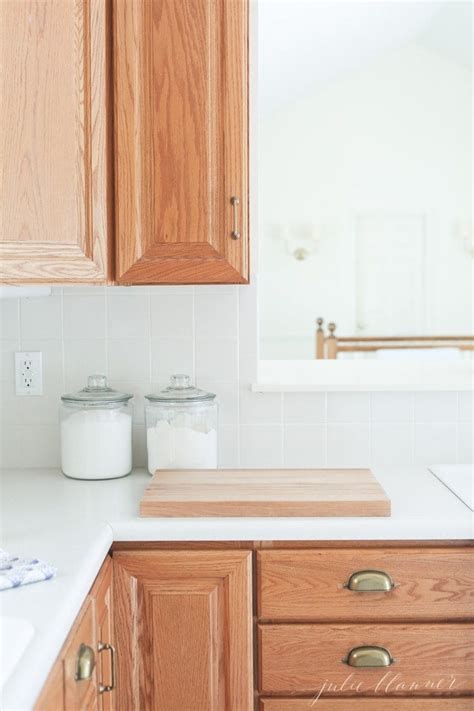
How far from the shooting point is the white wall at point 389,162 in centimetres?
714

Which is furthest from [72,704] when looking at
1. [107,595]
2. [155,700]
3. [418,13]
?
[418,13]

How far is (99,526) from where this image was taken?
1594mm

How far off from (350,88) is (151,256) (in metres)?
5.87

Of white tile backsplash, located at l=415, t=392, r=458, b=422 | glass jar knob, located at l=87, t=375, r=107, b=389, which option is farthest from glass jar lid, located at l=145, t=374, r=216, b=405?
white tile backsplash, located at l=415, t=392, r=458, b=422

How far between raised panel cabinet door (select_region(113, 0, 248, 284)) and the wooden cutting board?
0.46 meters

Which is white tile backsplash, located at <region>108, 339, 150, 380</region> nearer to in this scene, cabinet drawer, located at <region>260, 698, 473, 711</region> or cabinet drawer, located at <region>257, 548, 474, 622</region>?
cabinet drawer, located at <region>257, 548, 474, 622</region>

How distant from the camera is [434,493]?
6.12 feet

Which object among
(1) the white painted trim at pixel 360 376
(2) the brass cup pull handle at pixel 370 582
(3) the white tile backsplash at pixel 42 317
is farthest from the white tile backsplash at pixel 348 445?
(3) the white tile backsplash at pixel 42 317

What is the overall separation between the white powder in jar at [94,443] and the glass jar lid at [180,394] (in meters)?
0.11

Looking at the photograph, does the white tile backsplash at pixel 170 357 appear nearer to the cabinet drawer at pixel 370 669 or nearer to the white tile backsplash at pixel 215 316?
the white tile backsplash at pixel 215 316

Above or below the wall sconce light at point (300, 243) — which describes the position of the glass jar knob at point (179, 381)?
below

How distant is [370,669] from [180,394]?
75cm

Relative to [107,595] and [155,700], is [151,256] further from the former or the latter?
[155,700]

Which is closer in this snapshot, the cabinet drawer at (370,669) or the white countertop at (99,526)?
the white countertop at (99,526)
